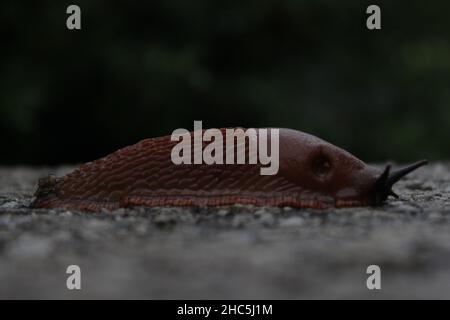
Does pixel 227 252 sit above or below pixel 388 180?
below

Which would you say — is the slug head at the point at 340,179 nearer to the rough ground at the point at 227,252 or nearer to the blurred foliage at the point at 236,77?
the rough ground at the point at 227,252

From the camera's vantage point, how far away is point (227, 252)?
12.0ft

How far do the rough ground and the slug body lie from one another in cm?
13

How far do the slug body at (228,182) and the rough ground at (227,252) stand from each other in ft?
0.41

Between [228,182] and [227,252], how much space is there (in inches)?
60.7

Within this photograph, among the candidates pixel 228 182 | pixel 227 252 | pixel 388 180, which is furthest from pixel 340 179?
pixel 227 252

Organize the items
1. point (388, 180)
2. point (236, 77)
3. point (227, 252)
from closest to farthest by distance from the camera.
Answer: point (227, 252) → point (388, 180) → point (236, 77)

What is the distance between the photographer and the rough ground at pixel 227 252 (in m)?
3.06

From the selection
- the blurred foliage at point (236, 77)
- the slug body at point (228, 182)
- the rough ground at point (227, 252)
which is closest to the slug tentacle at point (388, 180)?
the slug body at point (228, 182)

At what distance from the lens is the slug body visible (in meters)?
5.09

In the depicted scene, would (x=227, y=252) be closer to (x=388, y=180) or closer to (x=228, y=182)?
(x=228, y=182)

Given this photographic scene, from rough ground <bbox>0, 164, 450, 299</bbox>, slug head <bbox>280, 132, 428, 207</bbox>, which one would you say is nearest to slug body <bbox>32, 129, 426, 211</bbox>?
slug head <bbox>280, 132, 428, 207</bbox>

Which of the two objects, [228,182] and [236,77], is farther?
[236,77]
